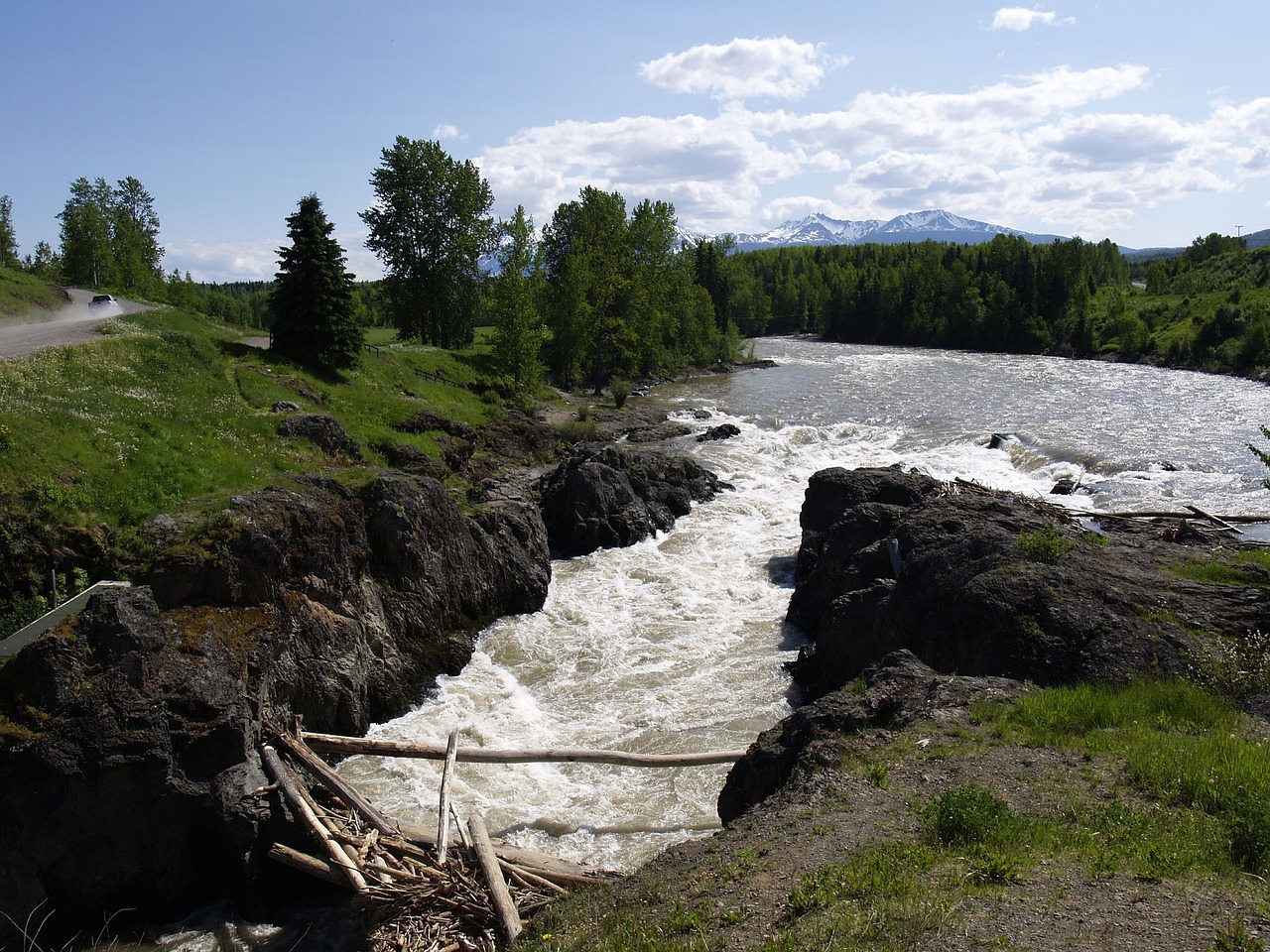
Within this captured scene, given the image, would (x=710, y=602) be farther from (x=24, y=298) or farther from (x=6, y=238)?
(x=6, y=238)

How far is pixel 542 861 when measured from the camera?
988cm

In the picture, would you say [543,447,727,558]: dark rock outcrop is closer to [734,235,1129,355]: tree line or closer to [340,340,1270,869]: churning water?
[340,340,1270,869]: churning water

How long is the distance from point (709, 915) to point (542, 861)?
11.9 ft

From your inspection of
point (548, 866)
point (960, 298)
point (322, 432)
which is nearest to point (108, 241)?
point (322, 432)

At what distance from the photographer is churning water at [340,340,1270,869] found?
12750mm

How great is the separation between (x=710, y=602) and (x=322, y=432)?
1193cm

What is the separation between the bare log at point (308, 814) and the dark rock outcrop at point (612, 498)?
14.1 metres

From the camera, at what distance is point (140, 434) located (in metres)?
17.7

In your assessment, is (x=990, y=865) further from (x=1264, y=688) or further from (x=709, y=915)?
(x=1264, y=688)

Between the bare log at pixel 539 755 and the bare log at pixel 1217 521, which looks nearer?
the bare log at pixel 539 755

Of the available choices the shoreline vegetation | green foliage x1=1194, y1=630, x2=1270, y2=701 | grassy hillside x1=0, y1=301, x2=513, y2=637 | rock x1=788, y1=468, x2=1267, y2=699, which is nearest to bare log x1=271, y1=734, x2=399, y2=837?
the shoreline vegetation

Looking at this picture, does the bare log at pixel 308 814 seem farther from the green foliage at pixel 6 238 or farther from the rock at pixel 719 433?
the green foliage at pixel 6 238

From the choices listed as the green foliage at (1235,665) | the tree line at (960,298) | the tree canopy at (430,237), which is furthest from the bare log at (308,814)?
the tree line at (960,298)

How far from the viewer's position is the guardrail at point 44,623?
10.9 meters
